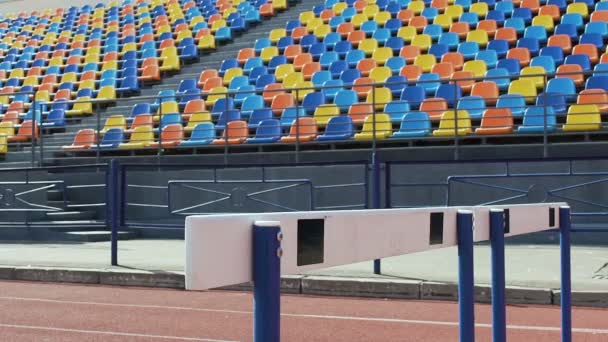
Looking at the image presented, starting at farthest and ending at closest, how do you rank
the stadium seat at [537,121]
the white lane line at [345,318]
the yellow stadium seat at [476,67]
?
1. the yellow stadium seat at [476,67]
2. the stadium seat at [537,121]
3. the white lane line at [345,318]

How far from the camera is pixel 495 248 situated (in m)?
3.32

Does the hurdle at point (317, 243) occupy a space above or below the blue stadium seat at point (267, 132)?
below

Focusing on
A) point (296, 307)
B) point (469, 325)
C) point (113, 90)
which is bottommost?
point (296, 307)

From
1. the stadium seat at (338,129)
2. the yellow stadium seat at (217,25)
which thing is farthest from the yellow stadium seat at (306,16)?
the stadium seat at (338,129)

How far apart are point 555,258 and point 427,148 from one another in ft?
14.0

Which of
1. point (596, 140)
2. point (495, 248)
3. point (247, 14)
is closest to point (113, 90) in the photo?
point (247, 14)

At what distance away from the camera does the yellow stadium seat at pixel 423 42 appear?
18.7 metres

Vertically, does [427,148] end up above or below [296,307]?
above

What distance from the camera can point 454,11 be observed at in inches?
796

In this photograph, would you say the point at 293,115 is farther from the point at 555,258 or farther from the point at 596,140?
the point at 555,258

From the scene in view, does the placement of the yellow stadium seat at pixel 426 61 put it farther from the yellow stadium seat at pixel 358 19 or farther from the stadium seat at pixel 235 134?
the stadium seat at pixel 235 134

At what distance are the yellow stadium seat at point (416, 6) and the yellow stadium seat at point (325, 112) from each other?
6.57 m

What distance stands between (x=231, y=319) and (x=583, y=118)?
28.7ft

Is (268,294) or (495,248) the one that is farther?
(495,248)
